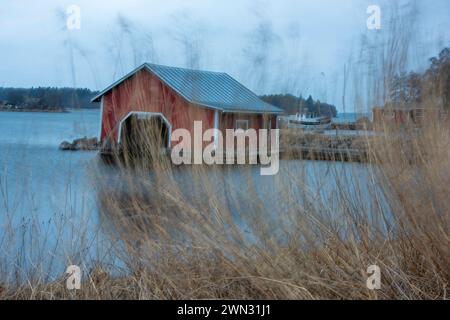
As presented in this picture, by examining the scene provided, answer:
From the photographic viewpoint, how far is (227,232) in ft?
9.26

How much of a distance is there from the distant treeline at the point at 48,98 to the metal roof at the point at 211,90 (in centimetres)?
14

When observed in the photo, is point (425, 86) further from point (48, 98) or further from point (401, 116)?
point (48, 98)

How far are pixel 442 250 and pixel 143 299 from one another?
1.53m

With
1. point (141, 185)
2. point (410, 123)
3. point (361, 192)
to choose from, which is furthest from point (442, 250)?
point (141, 185)

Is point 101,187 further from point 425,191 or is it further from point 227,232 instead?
point 425,191

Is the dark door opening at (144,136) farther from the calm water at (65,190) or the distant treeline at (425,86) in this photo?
the distant treeline at (425,86)

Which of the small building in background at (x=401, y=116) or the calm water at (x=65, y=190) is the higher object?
the small building in background at (x=401, y=116)

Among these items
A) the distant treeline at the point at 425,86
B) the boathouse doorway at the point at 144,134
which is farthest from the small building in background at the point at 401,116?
the boathouse doorway at the point at 144,134

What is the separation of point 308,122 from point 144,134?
108 centimetres

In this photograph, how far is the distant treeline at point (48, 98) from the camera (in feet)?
10.6

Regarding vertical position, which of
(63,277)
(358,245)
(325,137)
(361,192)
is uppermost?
(325,137)

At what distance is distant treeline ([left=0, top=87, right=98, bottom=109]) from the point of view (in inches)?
128

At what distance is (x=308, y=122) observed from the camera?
3.38 meters

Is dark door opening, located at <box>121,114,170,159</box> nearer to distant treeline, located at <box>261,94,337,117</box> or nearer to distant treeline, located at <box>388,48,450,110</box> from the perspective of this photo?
distant treeline, located at <box>261,94,337,117</box>
